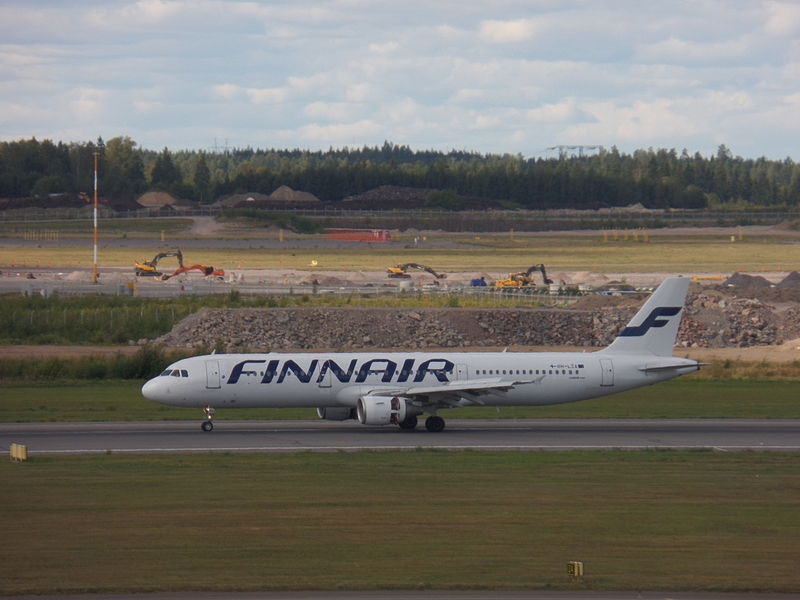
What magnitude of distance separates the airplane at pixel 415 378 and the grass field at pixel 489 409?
4.58 metres

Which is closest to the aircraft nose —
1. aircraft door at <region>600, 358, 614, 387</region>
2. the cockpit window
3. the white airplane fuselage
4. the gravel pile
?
the white airplane fuselage

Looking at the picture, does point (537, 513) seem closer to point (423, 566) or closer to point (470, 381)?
point (423, 566)

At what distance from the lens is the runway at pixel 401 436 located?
1703 inches

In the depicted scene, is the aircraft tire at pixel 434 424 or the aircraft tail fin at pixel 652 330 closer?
the aircraft tire at pixel 434 424

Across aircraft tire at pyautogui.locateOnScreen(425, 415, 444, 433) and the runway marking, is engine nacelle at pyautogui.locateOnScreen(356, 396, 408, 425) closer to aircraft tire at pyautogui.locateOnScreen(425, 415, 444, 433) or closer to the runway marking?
aircraft tire at pyautogui.locateOnScreen(425, 415, 444, 433)

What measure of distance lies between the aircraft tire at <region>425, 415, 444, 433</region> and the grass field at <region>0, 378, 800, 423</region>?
6210mm

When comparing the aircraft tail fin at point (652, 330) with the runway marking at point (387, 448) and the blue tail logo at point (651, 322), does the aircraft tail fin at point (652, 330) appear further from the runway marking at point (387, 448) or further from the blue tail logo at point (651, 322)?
the runway marking at point (387, 448)

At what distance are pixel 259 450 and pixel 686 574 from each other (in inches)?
842

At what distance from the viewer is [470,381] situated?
48.1 m

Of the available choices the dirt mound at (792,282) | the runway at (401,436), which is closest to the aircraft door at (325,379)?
the runway at (401,436)

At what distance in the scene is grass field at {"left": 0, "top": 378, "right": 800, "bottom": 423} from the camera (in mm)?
53188

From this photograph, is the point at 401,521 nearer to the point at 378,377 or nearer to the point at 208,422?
the point at 378,377

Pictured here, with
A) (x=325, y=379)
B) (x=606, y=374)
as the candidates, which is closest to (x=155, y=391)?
(x=325, y=379)

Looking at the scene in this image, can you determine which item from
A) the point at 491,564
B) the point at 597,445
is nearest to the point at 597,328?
the point at 597,445
